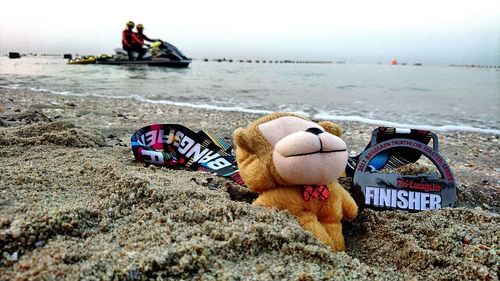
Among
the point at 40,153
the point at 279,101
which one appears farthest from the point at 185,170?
the point at 279,101

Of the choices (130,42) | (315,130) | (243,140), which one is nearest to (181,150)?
(243,140)

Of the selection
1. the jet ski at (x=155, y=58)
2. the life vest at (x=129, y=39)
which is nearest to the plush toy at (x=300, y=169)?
the jet ski at (x=155, y=58)

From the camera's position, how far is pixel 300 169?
5.16ft

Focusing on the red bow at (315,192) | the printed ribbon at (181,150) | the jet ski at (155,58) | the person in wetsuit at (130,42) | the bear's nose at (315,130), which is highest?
the person in wetsuit at (130,42)

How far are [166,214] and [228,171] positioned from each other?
1105 millimetres

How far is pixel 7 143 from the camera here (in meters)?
2.70

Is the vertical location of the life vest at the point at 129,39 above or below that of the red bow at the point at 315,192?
above

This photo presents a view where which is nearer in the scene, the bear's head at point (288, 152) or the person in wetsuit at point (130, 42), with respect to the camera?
the bear's head at point (288, 152)

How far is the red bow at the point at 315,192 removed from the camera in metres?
1.66

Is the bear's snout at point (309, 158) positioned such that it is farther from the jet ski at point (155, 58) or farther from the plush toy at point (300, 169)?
the jet ski at point (155, 58)

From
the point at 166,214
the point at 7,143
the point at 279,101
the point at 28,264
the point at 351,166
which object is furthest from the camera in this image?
the point at 279,101

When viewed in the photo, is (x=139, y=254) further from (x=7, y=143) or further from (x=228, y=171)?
(x=7, y=143)

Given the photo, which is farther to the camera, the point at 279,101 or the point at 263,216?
the point at 279,101

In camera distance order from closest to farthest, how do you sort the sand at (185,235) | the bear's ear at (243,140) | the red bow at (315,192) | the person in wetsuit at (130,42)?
the sand at (185,235)
the red bow at (315,192)
the bear's ear at (243,140)
the person in wetsuit at (130,42)
